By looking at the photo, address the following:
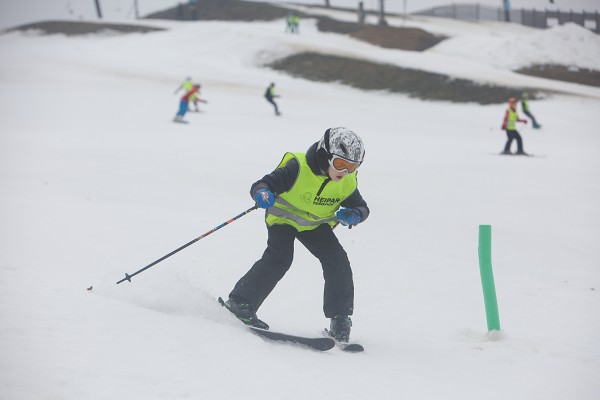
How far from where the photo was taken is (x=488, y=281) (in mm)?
5137

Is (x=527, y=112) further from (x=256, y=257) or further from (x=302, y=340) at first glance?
(x=302, y=340)

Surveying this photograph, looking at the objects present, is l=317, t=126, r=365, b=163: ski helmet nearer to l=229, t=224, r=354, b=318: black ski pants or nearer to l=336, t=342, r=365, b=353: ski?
l=229, t=224, r=354, b=318: black ski pants

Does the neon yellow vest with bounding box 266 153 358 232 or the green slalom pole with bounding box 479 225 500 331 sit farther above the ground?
the neon yellow vest with bounding box 266 153 358 232

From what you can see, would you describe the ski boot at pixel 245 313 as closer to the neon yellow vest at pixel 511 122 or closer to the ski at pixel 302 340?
the ski at pixel 302 340

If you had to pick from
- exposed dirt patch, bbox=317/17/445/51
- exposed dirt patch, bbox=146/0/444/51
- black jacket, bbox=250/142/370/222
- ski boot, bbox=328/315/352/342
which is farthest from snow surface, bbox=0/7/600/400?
exposed dirt patch, bbox=146/0/444/51

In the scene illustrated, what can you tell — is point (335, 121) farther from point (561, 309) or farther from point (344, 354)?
point (344, 354)

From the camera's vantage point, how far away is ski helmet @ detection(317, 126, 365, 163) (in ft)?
14.3

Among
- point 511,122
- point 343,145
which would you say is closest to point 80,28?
point 511,122

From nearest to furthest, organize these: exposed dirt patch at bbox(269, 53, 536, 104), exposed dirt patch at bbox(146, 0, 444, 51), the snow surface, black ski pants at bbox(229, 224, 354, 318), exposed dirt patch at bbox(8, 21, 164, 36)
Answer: the snow surface
black ski pants at bbox(229, 224, 354, 318)
exposed dirt patch at bbox(269, 53, 536, 104)
exposed dirt patch at bbox(146, 0, 444, 51)
exposed dirt patch at bbox(8, 21, 164, 36)

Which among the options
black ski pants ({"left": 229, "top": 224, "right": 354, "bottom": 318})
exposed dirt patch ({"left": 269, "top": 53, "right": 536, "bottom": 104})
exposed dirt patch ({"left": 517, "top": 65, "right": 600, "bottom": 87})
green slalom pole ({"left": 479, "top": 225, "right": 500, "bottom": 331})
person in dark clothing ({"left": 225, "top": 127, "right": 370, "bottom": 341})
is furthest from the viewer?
exposed dirt patch ({"left": 517, "top": 65, "right": 600, "bottom": 87})

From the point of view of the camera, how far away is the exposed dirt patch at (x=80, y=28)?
164 feet

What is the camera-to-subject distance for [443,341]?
518 cm

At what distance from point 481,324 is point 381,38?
4069cm

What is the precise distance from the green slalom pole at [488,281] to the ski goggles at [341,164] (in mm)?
1370
